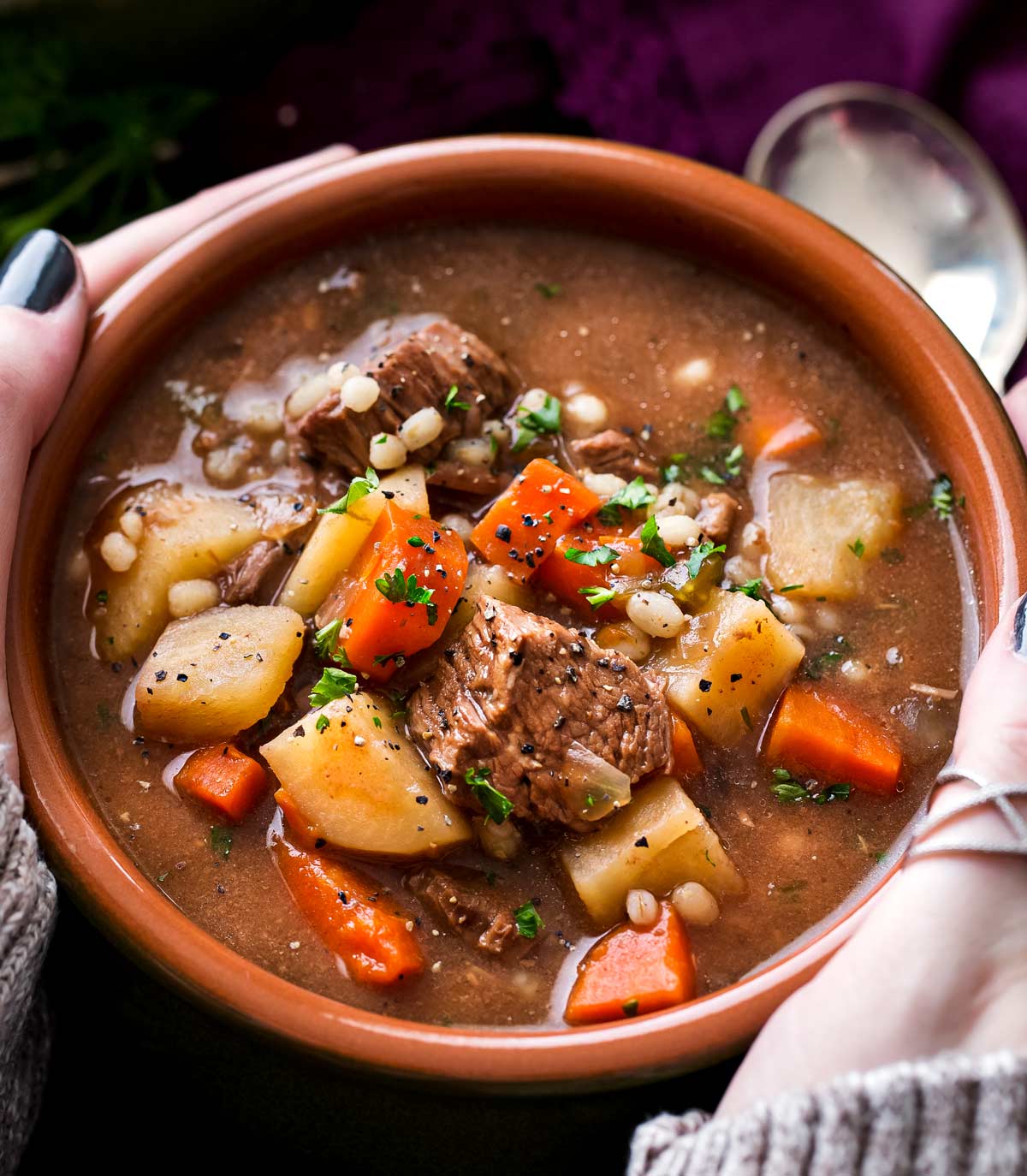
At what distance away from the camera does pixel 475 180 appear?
3.10 meters

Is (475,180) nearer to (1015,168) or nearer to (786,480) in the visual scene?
(786,480)

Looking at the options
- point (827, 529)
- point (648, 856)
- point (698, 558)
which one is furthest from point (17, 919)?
point (827, 529)

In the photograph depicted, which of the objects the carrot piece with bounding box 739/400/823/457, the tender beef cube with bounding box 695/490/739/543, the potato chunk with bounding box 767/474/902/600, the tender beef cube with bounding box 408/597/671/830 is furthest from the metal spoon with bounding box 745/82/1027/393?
the tender beef cube with bounding box 408/597/671/830

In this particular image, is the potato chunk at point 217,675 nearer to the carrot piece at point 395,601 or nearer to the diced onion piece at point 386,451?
the carrot piece at point 395,601

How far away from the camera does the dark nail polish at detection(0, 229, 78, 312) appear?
9.14 feet

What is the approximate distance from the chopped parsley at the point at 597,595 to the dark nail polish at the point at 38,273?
132 cm

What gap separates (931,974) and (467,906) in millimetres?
868

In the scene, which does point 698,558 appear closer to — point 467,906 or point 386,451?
point 386,451

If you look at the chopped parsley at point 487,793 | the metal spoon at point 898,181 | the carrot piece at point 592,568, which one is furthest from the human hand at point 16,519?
the metal spoon at point 898,181

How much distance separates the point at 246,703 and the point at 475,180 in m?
1.40

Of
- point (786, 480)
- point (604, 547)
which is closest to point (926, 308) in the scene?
point (786, 480)

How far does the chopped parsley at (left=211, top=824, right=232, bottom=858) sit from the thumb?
0.44 meters

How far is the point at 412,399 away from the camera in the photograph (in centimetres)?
285

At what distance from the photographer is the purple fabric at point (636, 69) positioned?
→ 384cm
